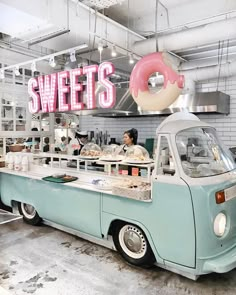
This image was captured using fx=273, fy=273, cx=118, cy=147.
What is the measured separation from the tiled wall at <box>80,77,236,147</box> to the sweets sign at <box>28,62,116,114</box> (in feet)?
13.1

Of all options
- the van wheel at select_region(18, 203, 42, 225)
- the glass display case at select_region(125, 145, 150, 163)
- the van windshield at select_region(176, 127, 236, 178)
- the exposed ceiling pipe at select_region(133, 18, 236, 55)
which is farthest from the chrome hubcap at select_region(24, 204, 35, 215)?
the exposed ceiling pipe at select_region(133, 18, 236, 55)

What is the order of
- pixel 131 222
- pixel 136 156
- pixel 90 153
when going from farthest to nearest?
pixel 90 153, pixel 136 156, pixel 131 222

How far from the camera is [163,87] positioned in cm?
340

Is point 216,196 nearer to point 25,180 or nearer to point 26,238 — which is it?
point 26,238

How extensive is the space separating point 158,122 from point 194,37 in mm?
3608

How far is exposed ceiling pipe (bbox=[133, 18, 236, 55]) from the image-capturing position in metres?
4.19

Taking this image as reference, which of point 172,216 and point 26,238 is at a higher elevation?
point 172,216

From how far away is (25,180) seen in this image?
4531mm

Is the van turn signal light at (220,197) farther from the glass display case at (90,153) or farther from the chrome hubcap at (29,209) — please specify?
the chrome hubcap at (29,209)

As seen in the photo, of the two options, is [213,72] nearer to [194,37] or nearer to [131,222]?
[194,37]

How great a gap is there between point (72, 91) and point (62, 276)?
2.57 meters

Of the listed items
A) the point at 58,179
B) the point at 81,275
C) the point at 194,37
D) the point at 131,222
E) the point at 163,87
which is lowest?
the point at 81,275

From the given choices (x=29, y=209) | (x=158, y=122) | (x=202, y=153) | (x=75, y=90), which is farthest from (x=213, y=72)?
(x=29, y=209)

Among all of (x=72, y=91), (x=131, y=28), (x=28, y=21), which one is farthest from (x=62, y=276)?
(x=131, y=28)
